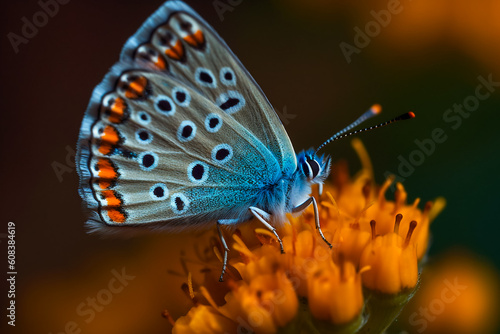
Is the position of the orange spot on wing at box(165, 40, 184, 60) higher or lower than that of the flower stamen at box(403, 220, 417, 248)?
higher

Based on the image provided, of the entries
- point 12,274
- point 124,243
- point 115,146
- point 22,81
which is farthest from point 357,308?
point 22,81

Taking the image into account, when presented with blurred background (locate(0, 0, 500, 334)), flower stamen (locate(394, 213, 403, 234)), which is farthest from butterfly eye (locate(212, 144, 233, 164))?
blurred background (locate(0, 0, 500, 334))

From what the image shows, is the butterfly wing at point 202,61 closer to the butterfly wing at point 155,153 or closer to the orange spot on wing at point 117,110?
the butterfly wing at point 155,153

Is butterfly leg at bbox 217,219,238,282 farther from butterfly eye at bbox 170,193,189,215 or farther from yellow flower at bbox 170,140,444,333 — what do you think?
butterfly eye at bbox 170,193,189,215

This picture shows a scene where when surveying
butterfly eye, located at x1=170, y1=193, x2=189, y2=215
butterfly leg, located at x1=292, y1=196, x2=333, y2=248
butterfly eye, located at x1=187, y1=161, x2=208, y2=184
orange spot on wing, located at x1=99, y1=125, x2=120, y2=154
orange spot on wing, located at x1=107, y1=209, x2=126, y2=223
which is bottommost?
butterfly leg, located at x1=292, y1=196, x2=333, y2=248

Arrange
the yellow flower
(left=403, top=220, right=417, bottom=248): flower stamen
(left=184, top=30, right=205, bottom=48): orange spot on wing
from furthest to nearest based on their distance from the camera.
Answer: (left=184, top=30, right=205, bottom=48): orange spot on wing → (left=403, top=220, right=417, bottom=248): flower stamen → the yellow flower

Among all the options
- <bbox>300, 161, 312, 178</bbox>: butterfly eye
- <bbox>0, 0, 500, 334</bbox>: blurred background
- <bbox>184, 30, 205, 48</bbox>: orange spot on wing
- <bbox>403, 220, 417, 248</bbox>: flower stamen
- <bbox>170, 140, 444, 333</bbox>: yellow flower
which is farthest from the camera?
<bbox>0, 0, 500, 334</bbox>: blurred background

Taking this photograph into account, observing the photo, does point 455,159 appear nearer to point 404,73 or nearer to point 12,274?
point 404,73

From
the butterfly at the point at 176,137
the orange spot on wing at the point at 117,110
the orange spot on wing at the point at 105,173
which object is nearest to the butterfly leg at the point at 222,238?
the butterfly at the point at 176,137

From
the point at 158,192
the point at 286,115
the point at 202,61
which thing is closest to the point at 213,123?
the point at 202,61
